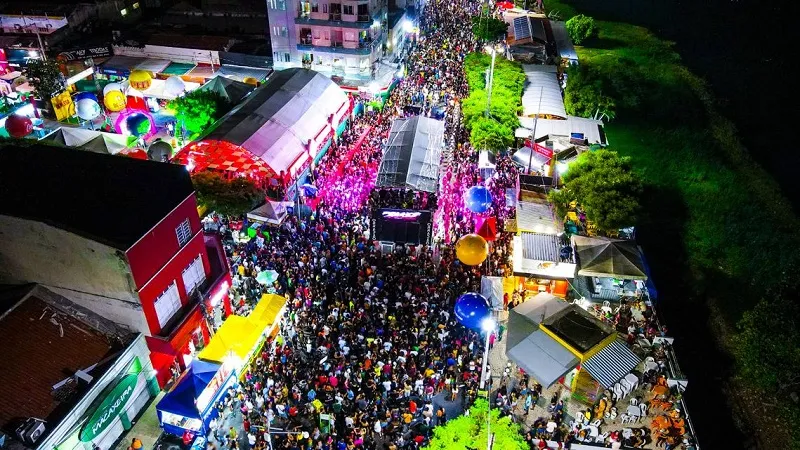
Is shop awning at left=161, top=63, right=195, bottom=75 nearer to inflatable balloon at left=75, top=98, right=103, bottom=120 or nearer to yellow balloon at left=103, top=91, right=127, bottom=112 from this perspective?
yellow balloon at left=103, top=91, right=127, bottom=112

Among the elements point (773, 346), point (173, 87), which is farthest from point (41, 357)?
point (173, 87)

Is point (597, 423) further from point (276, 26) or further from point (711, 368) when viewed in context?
point (276, 26)

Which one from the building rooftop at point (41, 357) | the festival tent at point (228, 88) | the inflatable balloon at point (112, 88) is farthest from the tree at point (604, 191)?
the inflatable balloon at point (112, 88)

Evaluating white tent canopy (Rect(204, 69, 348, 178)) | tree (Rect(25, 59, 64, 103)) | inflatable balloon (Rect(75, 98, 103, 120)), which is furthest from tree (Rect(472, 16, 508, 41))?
tree (Rect(25, 59, 64, 103))

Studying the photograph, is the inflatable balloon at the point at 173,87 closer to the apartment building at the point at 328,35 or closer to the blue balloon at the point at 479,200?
the apartment building at the point at 328,35

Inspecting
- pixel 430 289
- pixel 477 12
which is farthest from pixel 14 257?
pixel 477 12
